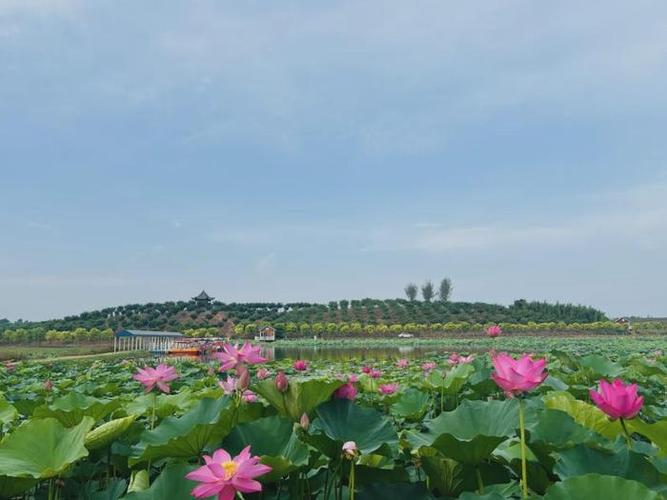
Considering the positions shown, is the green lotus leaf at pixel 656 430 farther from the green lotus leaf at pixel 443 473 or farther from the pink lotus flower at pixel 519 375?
the green lotus leaf at pixel 443 473

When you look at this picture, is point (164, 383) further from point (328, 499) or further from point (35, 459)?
point (328, 499)

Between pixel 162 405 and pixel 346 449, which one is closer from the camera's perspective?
pixel 346 449

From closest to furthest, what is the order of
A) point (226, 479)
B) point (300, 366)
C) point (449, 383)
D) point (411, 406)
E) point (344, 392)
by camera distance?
point (226, 479) → point (344, 392) → point (411, 406) → point (449, 383) → point (300, 366)

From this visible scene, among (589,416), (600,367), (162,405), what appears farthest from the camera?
(600,367)

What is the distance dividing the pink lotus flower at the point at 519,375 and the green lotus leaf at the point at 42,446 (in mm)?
1034

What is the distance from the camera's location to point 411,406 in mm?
2369

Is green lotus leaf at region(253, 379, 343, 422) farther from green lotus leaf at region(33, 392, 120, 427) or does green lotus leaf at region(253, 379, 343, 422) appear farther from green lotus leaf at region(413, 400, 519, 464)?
green lotus leaf at region(33, 392, 120, 427)

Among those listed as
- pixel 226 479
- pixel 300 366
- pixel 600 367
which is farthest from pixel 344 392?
pixel 600 367

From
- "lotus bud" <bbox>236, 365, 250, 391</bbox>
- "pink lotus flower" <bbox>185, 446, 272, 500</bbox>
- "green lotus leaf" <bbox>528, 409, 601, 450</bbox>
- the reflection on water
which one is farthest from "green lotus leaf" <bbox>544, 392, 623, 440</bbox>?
the reflection on water

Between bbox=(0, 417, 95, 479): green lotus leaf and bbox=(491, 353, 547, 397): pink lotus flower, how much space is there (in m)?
1.03

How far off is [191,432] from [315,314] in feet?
183

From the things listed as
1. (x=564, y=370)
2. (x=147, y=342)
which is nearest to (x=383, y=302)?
(x=147, y=342)

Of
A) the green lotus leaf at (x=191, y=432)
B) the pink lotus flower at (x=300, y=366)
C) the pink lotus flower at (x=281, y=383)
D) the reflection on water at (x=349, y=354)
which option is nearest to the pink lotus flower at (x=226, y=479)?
the green lotus leaf at (x=191, y=432)

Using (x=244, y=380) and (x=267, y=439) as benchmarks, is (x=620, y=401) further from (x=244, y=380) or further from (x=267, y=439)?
(x=244, y=380)
